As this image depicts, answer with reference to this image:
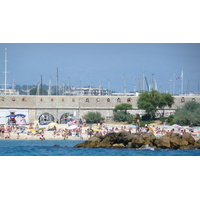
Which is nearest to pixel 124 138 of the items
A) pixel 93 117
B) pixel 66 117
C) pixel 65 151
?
pixel 65 151

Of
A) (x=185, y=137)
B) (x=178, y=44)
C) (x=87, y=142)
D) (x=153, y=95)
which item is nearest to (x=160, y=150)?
(x=185, y=137)

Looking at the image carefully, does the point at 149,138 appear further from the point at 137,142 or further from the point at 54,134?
the point at 54,134

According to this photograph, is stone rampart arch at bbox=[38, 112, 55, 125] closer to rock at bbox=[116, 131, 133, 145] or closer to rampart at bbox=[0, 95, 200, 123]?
rampart at bbox=[0, 95, 200, 123]

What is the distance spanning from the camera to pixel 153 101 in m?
30.4

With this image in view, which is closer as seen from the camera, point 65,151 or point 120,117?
point 65,151

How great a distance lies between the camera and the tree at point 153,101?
29.7 meters

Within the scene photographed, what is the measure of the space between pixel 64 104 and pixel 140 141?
32.8ft

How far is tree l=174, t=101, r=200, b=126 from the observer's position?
25500mm

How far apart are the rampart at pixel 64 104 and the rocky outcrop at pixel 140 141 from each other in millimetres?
7496

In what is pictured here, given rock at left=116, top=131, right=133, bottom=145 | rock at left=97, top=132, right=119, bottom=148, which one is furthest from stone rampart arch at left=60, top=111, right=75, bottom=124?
rock at left=116, top=131, right=133, bottom=145

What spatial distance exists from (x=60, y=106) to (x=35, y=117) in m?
1.79

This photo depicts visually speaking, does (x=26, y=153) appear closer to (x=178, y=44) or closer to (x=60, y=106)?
(x=178, y=44)

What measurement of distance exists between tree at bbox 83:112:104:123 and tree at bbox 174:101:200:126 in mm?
4404

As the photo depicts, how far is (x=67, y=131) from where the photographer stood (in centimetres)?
2578
